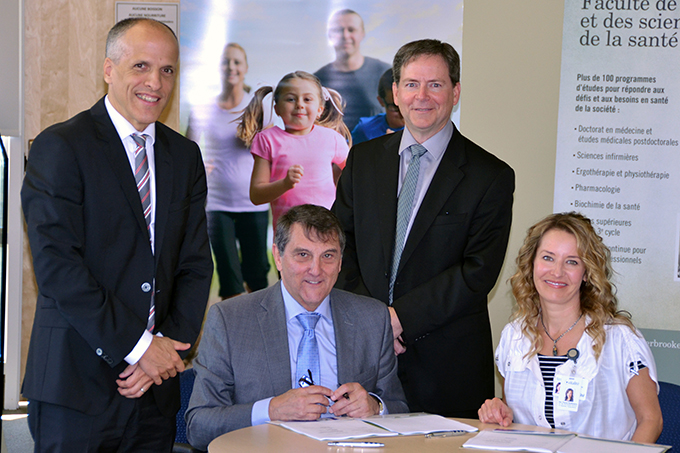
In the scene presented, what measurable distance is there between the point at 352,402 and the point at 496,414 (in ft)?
1.54

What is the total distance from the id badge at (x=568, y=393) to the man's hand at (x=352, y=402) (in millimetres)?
664

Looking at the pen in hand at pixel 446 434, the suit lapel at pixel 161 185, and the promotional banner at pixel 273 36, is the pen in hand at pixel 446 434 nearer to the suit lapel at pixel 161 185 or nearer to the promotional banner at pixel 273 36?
the suit lapel at pixel 161 185

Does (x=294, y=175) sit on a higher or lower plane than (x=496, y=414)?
higher

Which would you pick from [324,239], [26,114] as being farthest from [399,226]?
[26,114]

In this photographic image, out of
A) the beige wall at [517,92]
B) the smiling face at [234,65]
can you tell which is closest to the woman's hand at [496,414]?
the beige wall at [517,92]

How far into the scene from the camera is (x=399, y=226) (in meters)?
2.96

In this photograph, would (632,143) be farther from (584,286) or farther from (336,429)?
(336,429)

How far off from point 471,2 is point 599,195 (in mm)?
Result: 1424

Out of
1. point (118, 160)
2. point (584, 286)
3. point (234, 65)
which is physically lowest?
point (584, 286)

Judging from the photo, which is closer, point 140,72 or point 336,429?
point 336,429

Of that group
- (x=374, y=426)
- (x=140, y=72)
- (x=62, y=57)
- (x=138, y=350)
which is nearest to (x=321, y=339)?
(x=374, y=426)

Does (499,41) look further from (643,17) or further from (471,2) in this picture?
(643,17)

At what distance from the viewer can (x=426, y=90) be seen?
9.53ft

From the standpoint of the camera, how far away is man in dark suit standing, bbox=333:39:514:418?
9.52 ft
